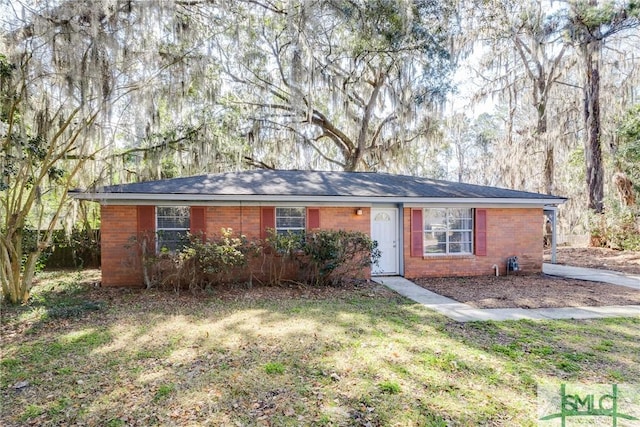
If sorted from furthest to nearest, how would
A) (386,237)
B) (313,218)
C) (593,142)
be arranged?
(593,142) < (386,237) < (313,218)

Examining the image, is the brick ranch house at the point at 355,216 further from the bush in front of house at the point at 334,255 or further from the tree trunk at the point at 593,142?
the tree trunk at the point at 593,142

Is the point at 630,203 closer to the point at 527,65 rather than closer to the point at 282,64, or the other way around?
the point at 527,65

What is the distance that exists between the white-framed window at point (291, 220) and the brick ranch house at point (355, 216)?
3cm

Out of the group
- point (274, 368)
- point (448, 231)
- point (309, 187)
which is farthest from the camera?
point (448, 231)

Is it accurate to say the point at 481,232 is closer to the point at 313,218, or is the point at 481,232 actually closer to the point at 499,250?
the point at 499,250

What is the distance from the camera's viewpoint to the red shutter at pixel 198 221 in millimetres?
8852

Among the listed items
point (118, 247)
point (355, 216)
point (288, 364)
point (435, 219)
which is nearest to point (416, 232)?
point (435, 219)

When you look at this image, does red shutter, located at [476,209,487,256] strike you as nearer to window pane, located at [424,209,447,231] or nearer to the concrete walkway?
window pane, located at [424,209,447,231]

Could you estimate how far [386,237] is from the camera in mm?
10055

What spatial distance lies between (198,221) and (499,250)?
27.8 ft

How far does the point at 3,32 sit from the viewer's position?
673 cm

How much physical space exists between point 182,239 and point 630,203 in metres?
17.7

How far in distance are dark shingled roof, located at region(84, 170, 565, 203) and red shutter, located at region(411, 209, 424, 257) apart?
57 centimetres

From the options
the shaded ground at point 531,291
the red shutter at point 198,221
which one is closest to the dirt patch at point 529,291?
the shaded ground at point 531,291
